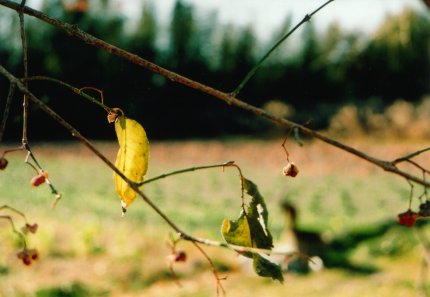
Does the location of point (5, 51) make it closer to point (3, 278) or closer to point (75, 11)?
point (75, 11)

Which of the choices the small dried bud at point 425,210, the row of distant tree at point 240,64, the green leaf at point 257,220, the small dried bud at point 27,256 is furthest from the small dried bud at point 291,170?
the row of distant tree at point 240,64

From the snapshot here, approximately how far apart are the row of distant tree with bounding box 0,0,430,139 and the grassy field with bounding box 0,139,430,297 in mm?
4142

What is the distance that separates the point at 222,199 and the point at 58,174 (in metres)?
4.58

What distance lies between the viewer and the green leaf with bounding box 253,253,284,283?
59 centimetres

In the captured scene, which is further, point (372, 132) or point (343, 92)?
point (343, 92)

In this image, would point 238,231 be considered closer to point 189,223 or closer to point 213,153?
point 189,223

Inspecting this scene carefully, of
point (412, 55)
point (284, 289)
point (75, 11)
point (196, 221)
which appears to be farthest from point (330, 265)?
point (412, 55)

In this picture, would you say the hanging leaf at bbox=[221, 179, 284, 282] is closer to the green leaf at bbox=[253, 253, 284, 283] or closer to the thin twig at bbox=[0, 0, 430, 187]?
the green leaf at bbox=[253, 253, 284, 283]

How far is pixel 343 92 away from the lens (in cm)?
2531

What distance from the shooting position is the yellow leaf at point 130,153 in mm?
738

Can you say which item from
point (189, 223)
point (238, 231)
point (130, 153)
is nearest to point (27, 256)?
point (130, 153)

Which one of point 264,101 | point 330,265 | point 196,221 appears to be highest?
point 264,101

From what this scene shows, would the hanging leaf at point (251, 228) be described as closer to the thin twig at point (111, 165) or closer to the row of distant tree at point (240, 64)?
the thin twig at point (111, 165)

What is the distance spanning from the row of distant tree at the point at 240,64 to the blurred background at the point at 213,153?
0.08 meters
